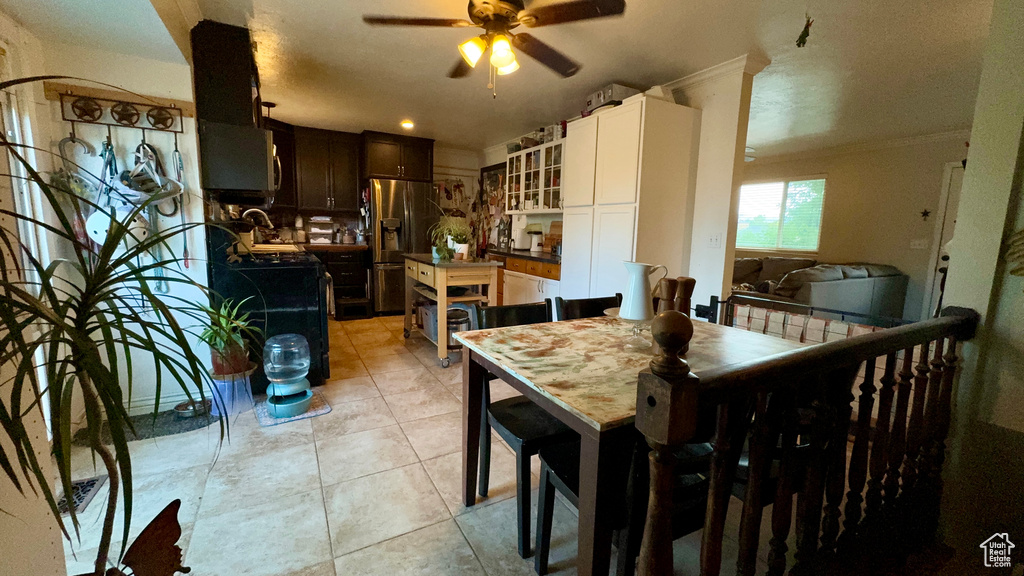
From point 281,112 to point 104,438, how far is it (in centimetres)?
345

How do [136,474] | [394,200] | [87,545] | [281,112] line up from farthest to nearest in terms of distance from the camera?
1. [394,200]
2. [281,112]
3. [136,474]
4. [87,545]

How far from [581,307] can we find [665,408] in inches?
51.0

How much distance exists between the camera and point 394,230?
509 cm

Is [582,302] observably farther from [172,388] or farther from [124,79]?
[124,79]

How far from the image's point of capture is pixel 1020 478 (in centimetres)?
124

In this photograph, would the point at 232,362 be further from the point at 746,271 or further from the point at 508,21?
the point at 746,271

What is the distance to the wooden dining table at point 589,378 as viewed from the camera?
93 centimetres

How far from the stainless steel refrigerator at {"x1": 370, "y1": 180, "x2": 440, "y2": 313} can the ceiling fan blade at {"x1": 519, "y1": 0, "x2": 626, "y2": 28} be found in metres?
3.57

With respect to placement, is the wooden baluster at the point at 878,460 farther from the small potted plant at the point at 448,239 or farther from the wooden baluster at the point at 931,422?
the small potted plant at the point at 448,239

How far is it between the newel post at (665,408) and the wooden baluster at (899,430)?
0.96 meters

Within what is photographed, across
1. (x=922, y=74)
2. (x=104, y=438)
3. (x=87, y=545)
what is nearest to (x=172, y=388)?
(x=104, y=438)

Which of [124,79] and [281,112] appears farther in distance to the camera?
[281,112]

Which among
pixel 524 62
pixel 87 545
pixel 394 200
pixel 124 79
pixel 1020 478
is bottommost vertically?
pixel 87 545

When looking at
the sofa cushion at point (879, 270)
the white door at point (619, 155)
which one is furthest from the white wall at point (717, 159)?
the sofa cushion at point (879, 270)
